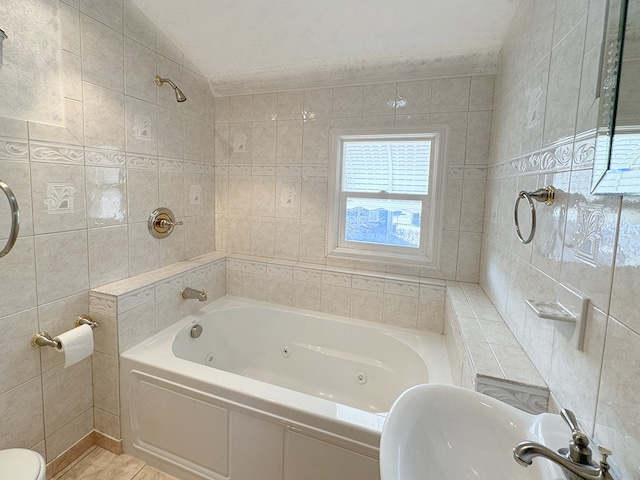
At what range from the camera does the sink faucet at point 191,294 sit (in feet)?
7.28

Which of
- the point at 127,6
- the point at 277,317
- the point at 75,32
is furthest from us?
the point at 277,317

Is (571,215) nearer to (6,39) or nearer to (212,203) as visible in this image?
(6,39)

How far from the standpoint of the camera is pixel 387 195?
2.42 metres

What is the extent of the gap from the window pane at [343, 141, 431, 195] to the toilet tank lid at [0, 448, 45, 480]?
7.37ft

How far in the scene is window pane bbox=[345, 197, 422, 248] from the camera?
2398 mm

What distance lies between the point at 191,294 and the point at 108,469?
1041 millimetres

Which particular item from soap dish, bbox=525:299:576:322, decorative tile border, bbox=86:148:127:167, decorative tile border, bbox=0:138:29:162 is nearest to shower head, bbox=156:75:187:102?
decorative tile border, bbox=86:148:127:167

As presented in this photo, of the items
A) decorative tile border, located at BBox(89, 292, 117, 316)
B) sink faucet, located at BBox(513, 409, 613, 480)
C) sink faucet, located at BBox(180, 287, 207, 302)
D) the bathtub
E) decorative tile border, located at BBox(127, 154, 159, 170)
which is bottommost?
the bathtub

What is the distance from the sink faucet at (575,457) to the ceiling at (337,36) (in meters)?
2.00

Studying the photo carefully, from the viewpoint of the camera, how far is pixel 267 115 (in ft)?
8.52

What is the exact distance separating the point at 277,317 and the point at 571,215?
203 cm

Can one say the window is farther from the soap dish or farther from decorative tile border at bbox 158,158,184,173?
the soap dish

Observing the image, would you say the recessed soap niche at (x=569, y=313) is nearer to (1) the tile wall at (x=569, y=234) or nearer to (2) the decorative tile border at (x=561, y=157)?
(1) the tile wall at (x=569, y=234)

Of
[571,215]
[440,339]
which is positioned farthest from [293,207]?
[571,215]
